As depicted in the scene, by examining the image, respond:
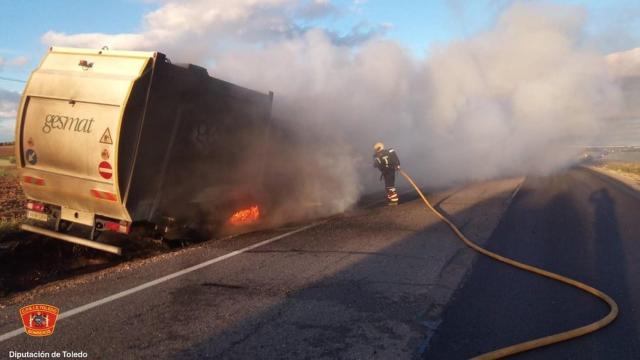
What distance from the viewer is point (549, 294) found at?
4.24 metres

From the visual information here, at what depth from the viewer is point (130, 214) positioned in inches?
216

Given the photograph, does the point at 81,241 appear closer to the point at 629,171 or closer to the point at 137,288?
the point at 137,288

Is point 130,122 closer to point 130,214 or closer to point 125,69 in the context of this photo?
point 125,69

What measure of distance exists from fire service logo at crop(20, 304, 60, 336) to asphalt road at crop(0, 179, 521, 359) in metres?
0.07

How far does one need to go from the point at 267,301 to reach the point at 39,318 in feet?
6.53

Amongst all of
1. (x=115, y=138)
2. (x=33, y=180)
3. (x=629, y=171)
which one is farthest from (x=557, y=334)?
(x=629, y=171)

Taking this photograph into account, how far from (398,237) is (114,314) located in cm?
418

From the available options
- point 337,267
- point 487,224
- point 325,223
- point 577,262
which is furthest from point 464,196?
point 337,267

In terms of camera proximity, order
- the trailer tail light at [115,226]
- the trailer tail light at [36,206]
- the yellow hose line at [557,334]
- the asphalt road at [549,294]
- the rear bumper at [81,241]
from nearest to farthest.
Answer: the yellow hose line at [557,334] < the asphalt road at [549,294] < the rear bumper at [81,241] < the trailer tail light at [115,226] < the trailer tail light at [36,206]

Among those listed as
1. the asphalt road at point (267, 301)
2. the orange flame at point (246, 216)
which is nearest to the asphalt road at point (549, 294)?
the asphalt road at point (267, 301)

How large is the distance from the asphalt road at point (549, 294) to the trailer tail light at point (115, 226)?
159 inches

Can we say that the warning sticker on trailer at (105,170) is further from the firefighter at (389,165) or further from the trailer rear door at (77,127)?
the firefighter at (389,165)

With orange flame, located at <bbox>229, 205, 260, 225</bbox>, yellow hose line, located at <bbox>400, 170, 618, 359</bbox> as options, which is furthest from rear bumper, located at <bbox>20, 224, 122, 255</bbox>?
yellow hose line, located at <bbox>400, 170, 618, 359</bbox>

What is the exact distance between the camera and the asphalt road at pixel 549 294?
3.20 meters
